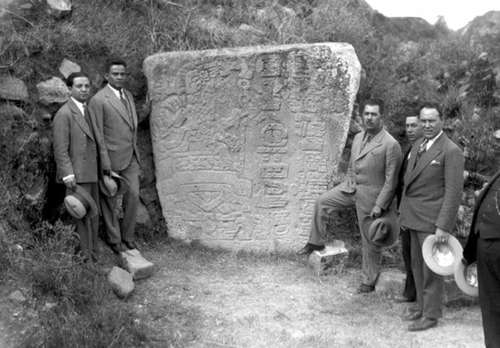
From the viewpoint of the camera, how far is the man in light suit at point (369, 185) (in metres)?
4.54

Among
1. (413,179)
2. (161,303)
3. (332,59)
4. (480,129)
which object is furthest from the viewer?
(480,129)

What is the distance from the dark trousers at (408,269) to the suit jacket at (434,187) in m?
0.23

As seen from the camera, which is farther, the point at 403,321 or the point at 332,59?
the point at 332,59

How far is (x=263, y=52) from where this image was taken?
5312mm

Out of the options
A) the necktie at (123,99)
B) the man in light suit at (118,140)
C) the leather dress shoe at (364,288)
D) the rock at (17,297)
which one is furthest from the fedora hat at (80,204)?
the leather dress shoe at (364,288)

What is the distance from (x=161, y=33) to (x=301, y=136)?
2.22 metres

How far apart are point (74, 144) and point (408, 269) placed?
3069mm

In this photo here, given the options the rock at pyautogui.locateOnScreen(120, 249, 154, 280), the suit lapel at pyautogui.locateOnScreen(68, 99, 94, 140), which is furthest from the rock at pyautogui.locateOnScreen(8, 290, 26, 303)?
the suit lapel at pyautogui.locateOnScreen(68, 99, 94, 140)

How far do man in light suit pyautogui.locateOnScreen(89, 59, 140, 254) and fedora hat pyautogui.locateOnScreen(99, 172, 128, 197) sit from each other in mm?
70

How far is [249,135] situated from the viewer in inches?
215

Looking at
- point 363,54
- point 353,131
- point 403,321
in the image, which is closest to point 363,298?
point 403,321

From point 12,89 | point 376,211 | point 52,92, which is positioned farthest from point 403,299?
point 12,89

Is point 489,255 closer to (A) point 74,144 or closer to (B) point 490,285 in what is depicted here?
(B) point 490,285

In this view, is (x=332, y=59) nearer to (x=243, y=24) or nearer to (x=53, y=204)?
(x=243, y=24)
